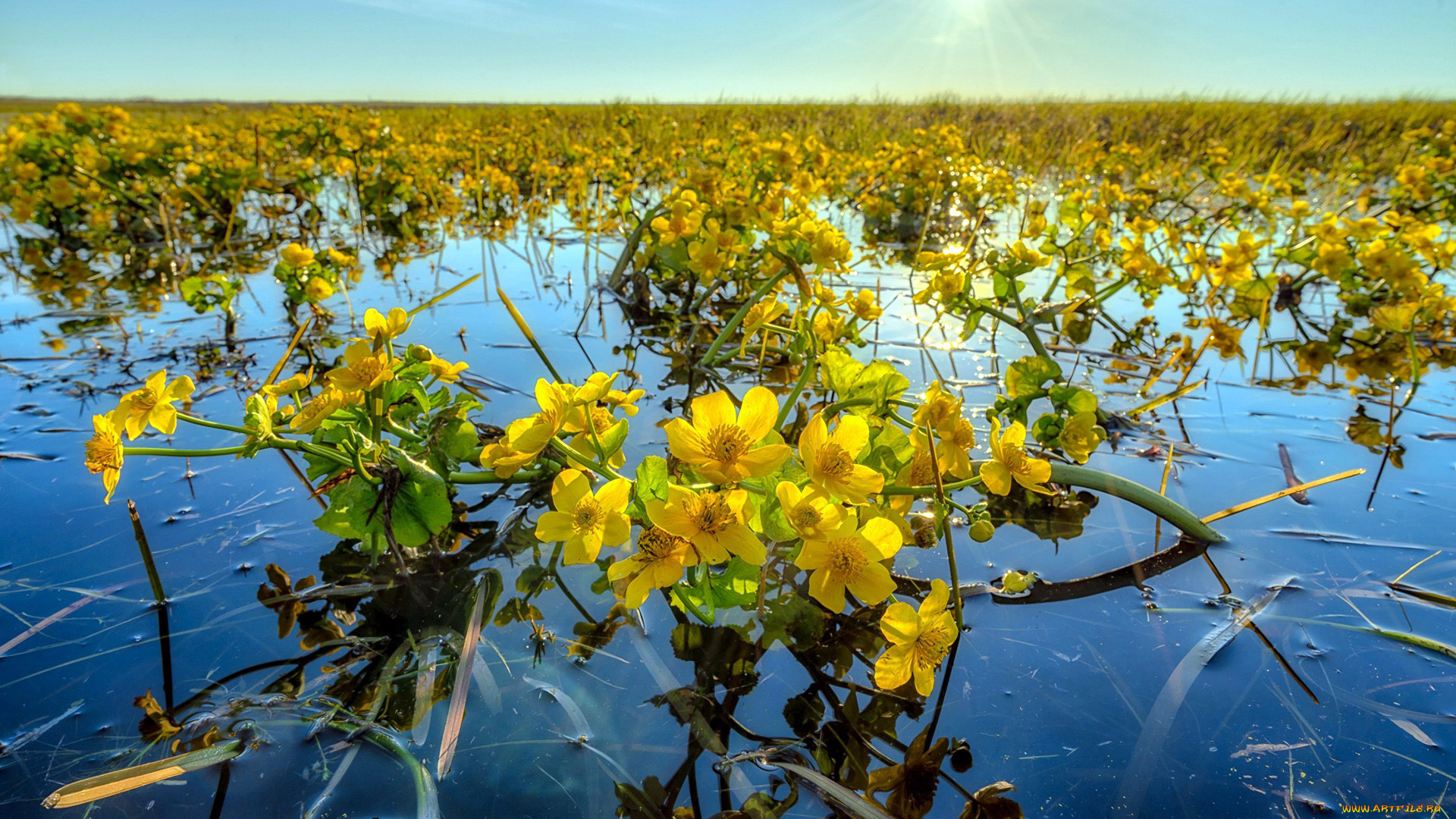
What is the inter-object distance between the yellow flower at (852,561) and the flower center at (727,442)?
16 cm

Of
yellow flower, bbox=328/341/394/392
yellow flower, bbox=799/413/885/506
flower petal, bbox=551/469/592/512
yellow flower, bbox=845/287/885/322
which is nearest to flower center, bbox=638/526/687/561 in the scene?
flower petal, bbox=551/469/592/512

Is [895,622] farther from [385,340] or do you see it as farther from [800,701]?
[385,340]

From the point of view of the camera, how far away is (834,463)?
2.89 ft

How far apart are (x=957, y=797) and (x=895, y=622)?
24cm

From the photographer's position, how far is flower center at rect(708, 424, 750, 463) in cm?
88

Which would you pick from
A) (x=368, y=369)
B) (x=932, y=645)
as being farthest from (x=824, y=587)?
(x=368, y=369)

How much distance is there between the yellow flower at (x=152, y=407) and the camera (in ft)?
3.40

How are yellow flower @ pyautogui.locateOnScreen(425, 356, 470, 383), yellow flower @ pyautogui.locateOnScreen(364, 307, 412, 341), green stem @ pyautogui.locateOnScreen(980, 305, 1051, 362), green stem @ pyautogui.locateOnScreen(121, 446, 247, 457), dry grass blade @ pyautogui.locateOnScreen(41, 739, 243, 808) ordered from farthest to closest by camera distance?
green stem @ pyautogui.locateOnScreen(980, 305, 1051, 362) < yellow flower @ pyautogui.locateOnScreen(425, 356, 470, 383) < yellow flower @ pyautogui.locateOnScreen(364, 307, 412, 341) < green stem @ pyautogui.locateOnScreen(121, 446, 247, 457) < dry grass blade @ pyautogui.locateOnScreen(41, 739, 243, 808)

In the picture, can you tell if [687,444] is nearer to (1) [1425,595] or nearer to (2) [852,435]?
(2) [852,435]

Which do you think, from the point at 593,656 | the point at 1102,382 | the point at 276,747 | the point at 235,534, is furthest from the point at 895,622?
the point at 1102,382

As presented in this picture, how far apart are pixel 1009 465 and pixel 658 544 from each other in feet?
1.86

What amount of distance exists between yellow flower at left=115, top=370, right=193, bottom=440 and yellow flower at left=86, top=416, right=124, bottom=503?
0.01m

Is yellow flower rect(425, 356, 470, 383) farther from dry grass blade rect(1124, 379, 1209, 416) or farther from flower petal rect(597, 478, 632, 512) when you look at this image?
dry grass blade rect(1124, 379, 1209, 416)

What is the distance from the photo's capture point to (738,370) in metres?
2.39
